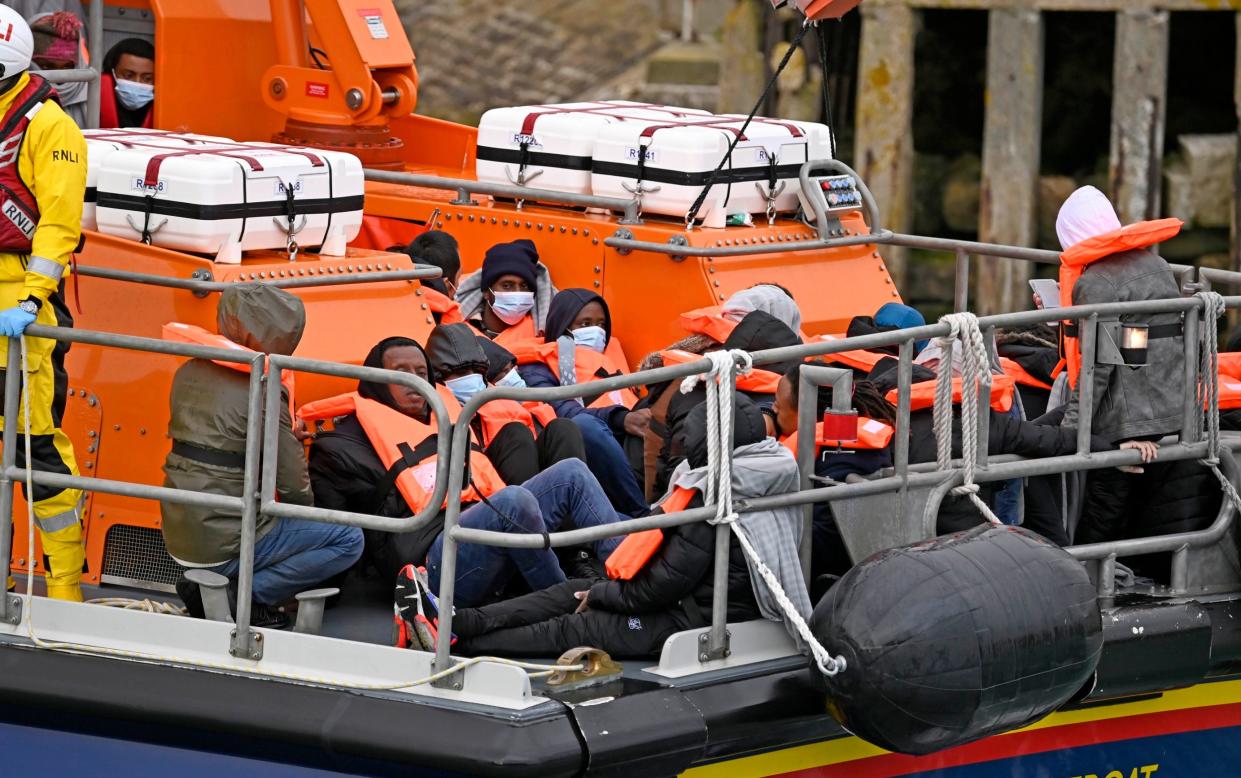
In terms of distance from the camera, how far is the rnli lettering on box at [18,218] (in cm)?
555

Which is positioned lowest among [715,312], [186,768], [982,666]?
[186,768]

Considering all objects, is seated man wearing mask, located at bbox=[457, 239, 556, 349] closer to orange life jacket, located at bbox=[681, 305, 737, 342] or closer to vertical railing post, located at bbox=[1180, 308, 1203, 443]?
orange life jacket, located at bbox=[681, 305, 737, 342]

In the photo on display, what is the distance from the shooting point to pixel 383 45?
8.26 m

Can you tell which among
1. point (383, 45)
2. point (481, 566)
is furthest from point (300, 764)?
point (383, 45)

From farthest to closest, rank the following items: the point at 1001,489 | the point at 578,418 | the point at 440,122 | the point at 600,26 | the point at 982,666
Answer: the point at 600,26, the point at 440,122, the point at 578,418, the point at 1001,489, the point at 982,666

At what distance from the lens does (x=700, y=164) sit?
7344 millimetres

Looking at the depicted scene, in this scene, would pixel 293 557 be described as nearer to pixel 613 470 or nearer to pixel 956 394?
pixel 613 470

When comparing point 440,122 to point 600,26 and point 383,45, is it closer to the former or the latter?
point 383,45

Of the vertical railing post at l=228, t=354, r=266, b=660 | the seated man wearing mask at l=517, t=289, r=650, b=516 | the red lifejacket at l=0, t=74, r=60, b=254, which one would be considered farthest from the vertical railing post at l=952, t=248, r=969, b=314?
the red lifejacket at l=0, t=74, r=60, b=254

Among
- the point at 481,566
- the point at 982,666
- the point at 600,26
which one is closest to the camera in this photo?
the point at 982,666

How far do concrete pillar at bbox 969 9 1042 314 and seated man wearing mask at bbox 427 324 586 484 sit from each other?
8345 mm

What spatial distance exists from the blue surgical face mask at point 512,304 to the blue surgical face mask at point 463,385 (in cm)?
95

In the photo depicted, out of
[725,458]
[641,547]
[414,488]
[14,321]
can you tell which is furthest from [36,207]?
[725,458]

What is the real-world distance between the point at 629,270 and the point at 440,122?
1766mm
